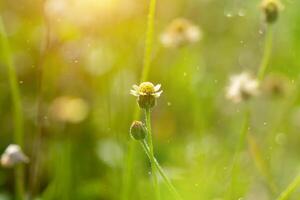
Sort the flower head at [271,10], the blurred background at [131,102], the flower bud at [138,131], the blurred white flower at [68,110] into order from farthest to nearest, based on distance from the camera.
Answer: the blurred white flower at [68,110]
the blurred background at [131,102]
the flower head at [271,10]
the flower bud at [138,131]

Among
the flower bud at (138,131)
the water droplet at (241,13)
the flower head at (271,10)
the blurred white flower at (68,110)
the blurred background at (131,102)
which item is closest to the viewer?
the flower bud at (138,131)

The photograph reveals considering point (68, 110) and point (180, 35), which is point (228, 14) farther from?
→ point (68, 110)

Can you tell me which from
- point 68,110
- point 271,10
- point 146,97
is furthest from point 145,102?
point 68,110

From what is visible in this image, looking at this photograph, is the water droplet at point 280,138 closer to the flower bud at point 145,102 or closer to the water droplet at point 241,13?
the water droplet at point 241,13

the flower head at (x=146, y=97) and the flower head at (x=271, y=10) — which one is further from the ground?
the flower head at (x=271, y=10)

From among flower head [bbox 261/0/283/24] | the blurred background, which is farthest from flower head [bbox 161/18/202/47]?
flower head [bbox 261/0/283/24]

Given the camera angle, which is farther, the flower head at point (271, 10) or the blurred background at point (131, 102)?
the blurred background at point (131, 102)

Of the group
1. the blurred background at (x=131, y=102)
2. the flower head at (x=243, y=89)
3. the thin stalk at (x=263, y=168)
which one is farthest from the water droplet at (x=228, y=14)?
the thin stalk at (x=263, y=168)

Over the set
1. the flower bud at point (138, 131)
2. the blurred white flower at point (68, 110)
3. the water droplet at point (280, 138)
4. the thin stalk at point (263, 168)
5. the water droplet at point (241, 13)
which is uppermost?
the flower bud at point (138, 131)

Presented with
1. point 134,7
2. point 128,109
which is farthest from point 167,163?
point 134,7

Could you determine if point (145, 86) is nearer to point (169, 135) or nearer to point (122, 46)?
point (169, 135)
